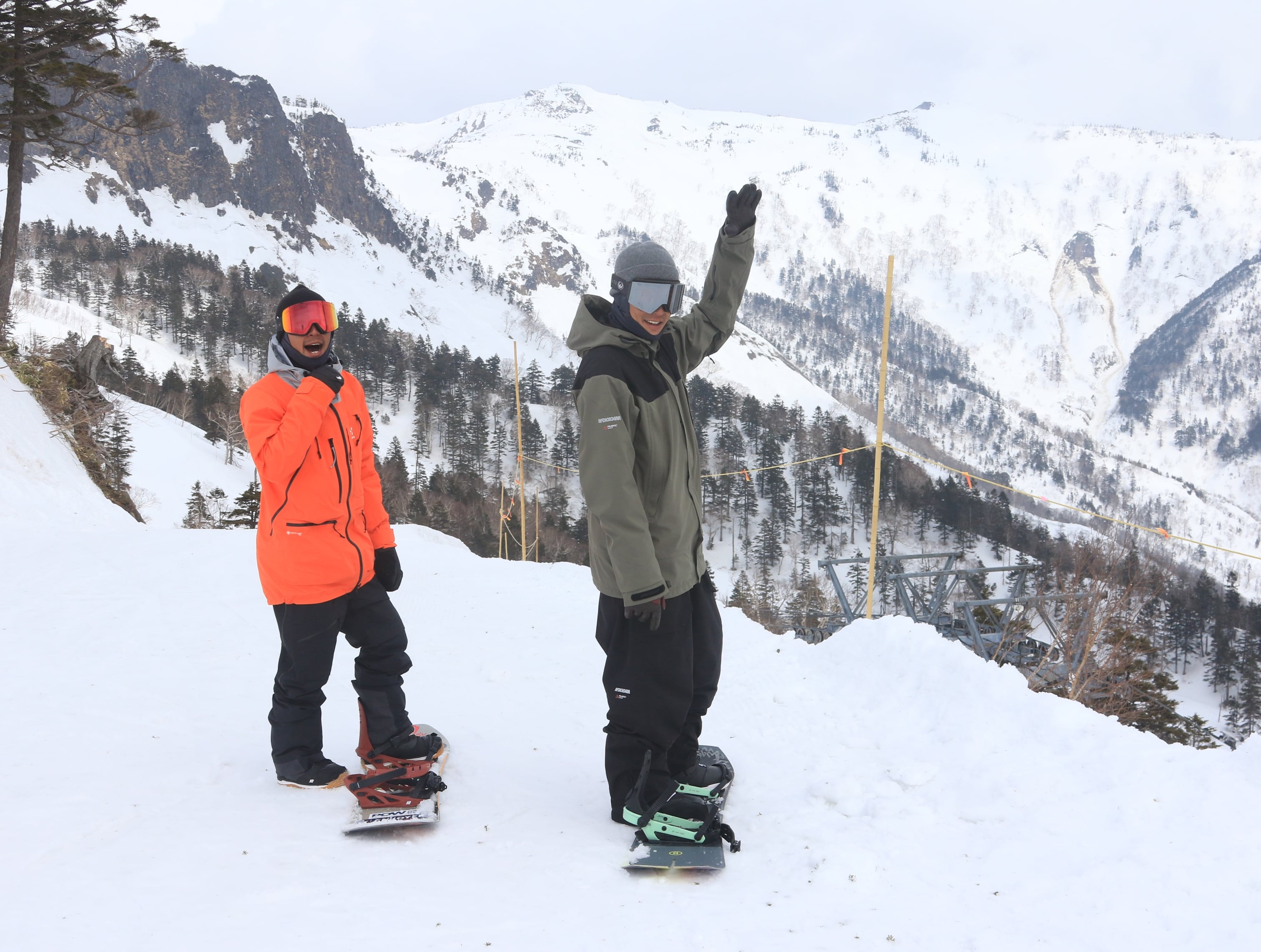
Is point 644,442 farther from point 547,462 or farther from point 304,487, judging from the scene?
point 547,462

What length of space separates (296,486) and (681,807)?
2104 millimetres

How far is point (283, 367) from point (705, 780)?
267 centimetres

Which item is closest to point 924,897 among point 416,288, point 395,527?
point 395,527

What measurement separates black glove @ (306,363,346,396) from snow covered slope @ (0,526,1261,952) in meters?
1.79

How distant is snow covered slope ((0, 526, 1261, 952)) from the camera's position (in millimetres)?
2404

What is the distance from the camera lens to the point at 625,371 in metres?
3.02

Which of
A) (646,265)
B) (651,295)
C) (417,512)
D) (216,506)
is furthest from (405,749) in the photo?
(417,512)

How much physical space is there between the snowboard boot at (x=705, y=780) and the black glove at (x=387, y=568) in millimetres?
1606

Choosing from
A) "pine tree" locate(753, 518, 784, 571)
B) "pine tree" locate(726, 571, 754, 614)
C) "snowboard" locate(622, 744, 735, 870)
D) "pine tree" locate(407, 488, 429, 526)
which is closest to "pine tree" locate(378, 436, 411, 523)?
"pine tree" locate(407, 488, 429, 526)

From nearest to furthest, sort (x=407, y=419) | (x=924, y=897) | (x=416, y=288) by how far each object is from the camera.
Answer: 1. (x=924, y=897)
2. (x=407, y=419)
3. (x=416, y=288)

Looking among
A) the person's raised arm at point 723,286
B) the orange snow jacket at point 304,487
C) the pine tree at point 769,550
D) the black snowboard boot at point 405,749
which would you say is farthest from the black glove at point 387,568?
the pine tree at point 769,550

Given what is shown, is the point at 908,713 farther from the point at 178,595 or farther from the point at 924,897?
the point at 178,595

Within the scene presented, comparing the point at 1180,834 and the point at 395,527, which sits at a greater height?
the point at 1180,834

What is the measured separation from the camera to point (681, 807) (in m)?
3.04
